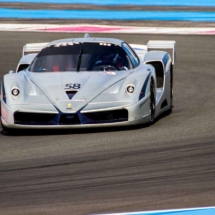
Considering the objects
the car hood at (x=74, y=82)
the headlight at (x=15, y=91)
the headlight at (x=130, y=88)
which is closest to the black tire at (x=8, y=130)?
the headlight at (x=15, y=91)

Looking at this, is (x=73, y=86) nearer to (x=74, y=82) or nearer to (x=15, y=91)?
(x=74, y=82)

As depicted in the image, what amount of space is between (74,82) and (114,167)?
2361mm

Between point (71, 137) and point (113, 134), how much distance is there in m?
0.47

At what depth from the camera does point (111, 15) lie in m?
23.6

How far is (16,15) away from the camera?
2375cm

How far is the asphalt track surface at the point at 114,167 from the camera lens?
21.0 feet

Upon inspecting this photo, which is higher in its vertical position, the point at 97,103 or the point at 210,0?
the point at 97,103

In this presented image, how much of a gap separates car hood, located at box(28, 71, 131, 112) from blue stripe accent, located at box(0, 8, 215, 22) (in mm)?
12618

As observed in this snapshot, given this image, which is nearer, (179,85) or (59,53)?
(59,53)

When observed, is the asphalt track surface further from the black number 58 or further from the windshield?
the windshield

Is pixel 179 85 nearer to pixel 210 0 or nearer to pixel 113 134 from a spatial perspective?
pixel 113 134

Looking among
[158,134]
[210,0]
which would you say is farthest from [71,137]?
[210,0]

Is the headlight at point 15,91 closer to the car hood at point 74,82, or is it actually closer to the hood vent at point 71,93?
the car hood at point 74,82

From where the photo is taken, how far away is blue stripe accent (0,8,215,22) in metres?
22.8
